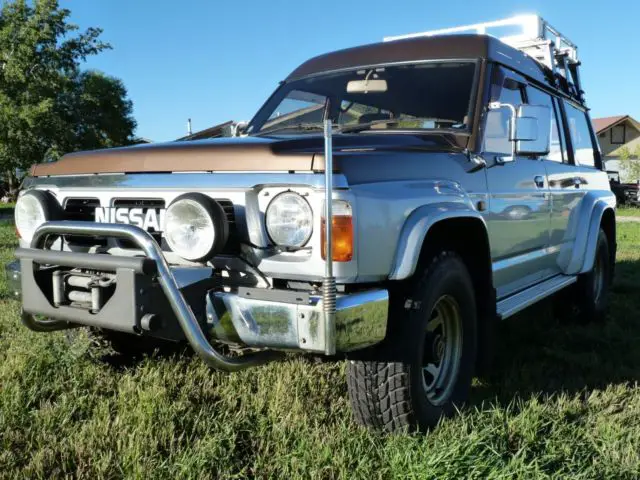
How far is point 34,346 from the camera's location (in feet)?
12.1

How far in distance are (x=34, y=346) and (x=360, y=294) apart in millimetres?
2376

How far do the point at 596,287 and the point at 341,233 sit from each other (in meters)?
4.04

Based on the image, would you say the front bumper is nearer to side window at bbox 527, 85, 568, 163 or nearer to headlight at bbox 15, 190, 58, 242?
headlight at bbox 15, 190, 58, 242

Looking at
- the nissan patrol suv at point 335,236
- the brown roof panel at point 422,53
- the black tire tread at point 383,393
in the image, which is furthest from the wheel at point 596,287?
the black tire tread at point 383,393

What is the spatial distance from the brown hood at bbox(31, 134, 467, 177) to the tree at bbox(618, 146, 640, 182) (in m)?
39.1

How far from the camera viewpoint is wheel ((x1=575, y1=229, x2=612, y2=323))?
16.8 feet

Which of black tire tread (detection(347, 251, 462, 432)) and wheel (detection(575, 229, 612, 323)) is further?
wheel (detection(575, 229, 612, 323))

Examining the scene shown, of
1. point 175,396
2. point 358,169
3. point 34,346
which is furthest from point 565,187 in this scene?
point 34,346

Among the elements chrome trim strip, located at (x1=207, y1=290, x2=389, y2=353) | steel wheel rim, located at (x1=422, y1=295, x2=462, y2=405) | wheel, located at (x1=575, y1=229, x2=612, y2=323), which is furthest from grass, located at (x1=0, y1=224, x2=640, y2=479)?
wheel, located at (x1=575, y1=229, x2=612, y2=323)

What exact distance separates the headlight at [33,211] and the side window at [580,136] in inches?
161

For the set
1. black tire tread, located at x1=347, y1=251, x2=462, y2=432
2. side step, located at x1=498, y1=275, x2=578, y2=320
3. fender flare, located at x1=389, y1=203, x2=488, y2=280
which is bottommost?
black tire tread, located at x1=347, y1=251, x2=462, y2=432

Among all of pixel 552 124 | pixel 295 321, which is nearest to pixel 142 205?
pixel 295 321

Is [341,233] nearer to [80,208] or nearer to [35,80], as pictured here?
[80,208]

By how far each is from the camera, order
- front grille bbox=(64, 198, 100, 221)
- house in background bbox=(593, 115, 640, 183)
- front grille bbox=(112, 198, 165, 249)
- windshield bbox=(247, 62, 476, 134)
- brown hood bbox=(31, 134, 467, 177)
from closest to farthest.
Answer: brown hood bbox=(31, 134, 467, 177), front grille bbox=(112, 198, 165, 249), front grille bbox=(64, 198, 100, 221), windshield bbox=(247, 62, 476, 134), house in background bbox=(593, 115, 640, 183)
